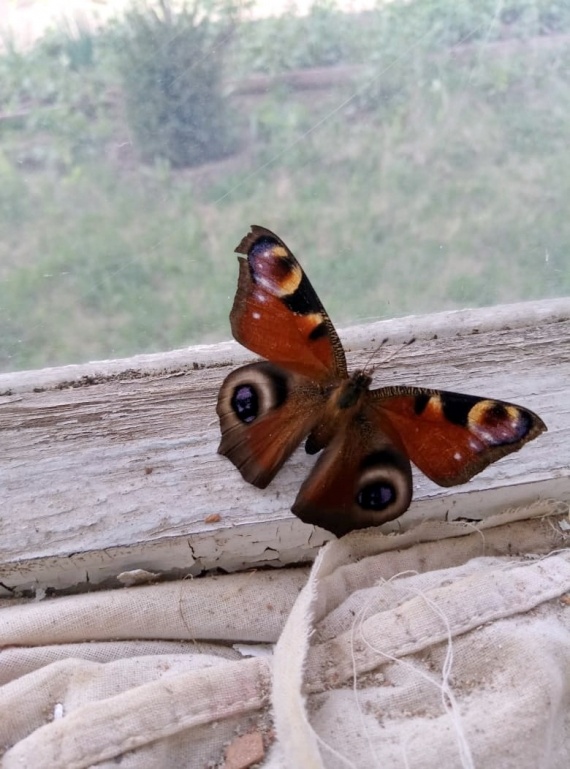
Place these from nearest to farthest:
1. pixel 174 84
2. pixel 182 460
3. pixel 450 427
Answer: pixel 450 427 → pixel 182 460 → pixel 174 84

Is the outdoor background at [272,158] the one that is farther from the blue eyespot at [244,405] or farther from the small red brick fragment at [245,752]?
the small red brick fragment at [245,752]

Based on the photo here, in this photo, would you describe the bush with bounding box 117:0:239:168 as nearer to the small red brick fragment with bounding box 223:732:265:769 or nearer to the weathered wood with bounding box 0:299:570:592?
the weathered wood with bounding box 0:299:570:592

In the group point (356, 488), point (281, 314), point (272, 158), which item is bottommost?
point (356, 488)

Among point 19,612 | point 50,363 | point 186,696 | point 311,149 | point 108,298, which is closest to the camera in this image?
point 186,696

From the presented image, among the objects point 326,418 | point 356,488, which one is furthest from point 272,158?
point 356,488

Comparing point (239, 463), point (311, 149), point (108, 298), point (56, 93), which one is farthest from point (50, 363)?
point (311, 149)

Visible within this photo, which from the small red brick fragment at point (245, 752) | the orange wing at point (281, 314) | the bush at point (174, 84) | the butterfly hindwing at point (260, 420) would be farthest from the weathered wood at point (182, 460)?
the bush at point (174, 84)

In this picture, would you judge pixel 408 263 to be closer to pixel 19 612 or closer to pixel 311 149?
pixel 311 149

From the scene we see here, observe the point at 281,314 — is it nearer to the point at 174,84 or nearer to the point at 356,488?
the point at 356,488
